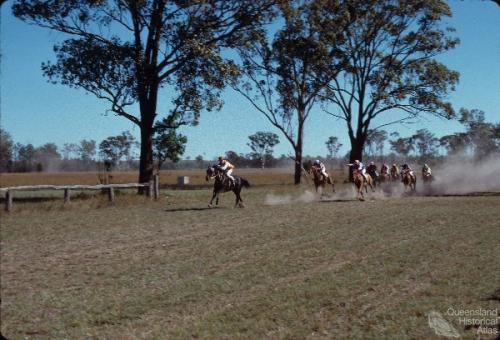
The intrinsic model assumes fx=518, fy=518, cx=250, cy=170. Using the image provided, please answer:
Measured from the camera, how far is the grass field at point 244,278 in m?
7.02

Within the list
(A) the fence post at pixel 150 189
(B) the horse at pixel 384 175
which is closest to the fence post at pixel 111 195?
(A) the fence post at pixel 150 189

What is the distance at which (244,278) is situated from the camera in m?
9.53

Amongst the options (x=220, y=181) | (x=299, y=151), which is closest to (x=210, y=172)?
(x=220, y=181)

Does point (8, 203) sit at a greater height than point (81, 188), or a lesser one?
lesser

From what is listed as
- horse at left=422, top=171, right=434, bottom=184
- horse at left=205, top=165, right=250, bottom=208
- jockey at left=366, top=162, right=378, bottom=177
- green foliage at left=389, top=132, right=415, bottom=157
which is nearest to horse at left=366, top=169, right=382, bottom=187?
jockey at left=366, top=162, right=378, bottom=177

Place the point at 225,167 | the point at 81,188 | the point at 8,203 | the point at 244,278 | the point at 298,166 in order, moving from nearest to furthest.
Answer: the point at 244,278
the point at 8,203
the point at 81,188
the point at 225,167
the point at 298,166

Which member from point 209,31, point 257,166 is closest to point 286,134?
point 209,31

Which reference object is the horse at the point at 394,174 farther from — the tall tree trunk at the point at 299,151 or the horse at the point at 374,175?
the tall tree trunk at the point at 299,151

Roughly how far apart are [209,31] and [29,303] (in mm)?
24737

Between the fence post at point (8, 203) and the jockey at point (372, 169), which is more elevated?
the jockey at point (372, 169)

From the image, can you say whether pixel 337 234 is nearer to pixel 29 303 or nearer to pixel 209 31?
pixel 29 303

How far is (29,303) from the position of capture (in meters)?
7.79

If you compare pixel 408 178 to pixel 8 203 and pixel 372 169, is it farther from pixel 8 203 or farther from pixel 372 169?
pixel 8 203

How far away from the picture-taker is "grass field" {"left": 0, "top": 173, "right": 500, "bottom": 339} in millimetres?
7020
